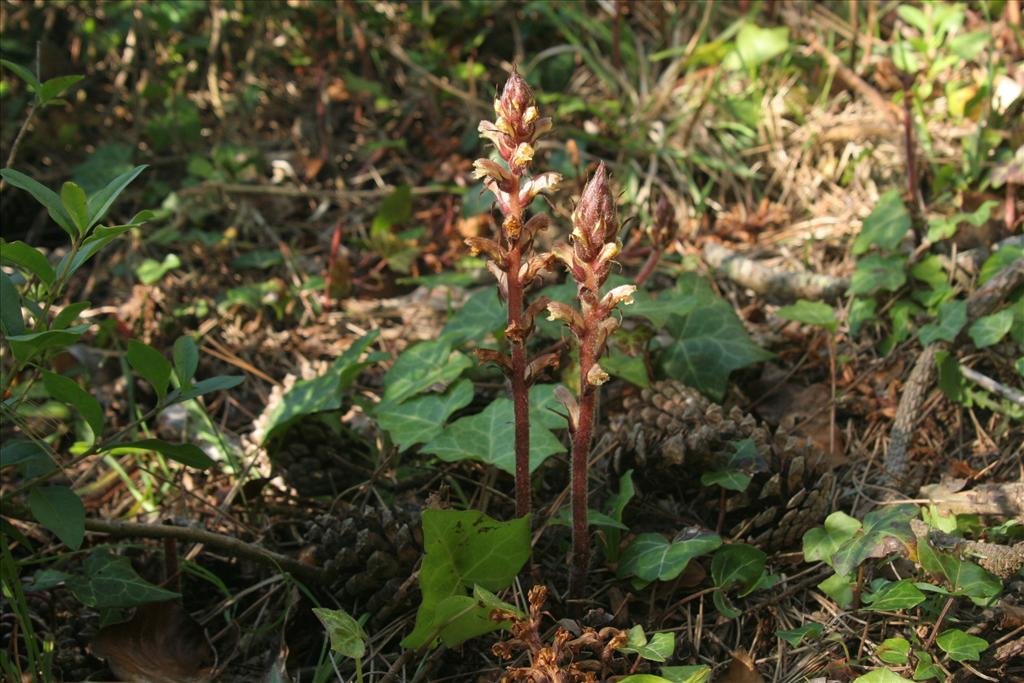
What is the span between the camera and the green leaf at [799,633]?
1.74m

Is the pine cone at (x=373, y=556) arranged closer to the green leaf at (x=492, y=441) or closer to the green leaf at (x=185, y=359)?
the green leaf at (x=492, y=441)

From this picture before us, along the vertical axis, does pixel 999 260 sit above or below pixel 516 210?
below

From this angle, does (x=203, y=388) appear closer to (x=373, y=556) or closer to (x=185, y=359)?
(x=185, y=359)

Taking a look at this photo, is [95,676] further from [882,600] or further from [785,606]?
[882,600]

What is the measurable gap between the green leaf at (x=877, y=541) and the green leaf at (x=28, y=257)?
170 cm

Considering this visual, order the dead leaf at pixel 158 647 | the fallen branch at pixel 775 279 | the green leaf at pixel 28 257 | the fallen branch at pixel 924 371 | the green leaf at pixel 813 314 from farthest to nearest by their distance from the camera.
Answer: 1. the fallen branch at pixel 775 279
2. the green leaf at pixel 813 314
3. the fallen branch at pixel 924 371
4. the dead leaf at pixel 158 647
5. the green leaf at pixel 28 257

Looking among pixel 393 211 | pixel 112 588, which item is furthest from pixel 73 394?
pixel 393 211

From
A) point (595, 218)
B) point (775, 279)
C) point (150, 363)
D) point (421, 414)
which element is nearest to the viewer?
point (595, 218)

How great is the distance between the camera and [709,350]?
2.47 m

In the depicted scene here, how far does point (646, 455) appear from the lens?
7.01ft

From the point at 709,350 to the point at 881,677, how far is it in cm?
108

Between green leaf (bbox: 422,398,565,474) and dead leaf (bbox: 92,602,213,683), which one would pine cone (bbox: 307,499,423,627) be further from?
dead leaf (bbox: 92,602,213,683)

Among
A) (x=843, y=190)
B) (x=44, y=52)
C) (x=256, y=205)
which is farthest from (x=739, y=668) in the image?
(x=44, y=52)

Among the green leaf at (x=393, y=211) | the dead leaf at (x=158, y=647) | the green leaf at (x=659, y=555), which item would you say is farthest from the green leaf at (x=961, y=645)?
the green leaf at (x=393, y=211)
